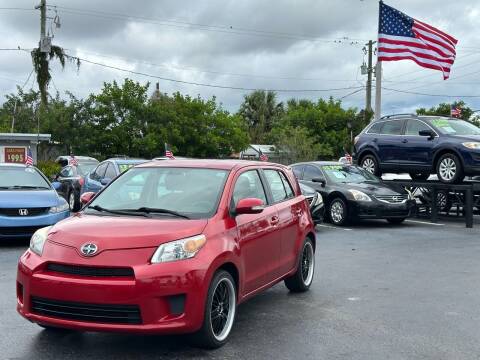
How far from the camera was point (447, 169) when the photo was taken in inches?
541

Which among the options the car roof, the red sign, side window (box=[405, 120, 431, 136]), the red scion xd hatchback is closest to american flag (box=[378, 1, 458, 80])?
side window (box=[405, 120, 431, 136])

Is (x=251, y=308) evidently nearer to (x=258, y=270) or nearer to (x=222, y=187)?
(x=258, y=270)

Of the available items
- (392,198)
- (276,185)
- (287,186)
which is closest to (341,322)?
(276,185)

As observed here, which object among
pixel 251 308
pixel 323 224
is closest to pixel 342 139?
pixel 323 224

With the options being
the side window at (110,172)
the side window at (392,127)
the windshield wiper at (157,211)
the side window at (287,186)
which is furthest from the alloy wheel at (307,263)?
the side window at (392,127)

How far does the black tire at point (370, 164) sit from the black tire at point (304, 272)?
8.67 m

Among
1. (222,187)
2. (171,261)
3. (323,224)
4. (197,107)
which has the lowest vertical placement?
(323,224)

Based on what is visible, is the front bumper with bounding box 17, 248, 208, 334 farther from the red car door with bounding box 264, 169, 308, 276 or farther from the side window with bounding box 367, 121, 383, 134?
the side window with bounding box 367, 121, 383, 134

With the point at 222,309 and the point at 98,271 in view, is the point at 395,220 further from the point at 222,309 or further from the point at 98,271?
the point at 98,271

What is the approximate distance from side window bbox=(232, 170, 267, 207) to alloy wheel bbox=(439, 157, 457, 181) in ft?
28.3

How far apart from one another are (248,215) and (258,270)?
546mm

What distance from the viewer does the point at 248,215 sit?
5594 millimetres

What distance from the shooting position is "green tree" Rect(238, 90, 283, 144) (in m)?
67.8

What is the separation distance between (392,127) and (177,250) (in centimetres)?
1138
